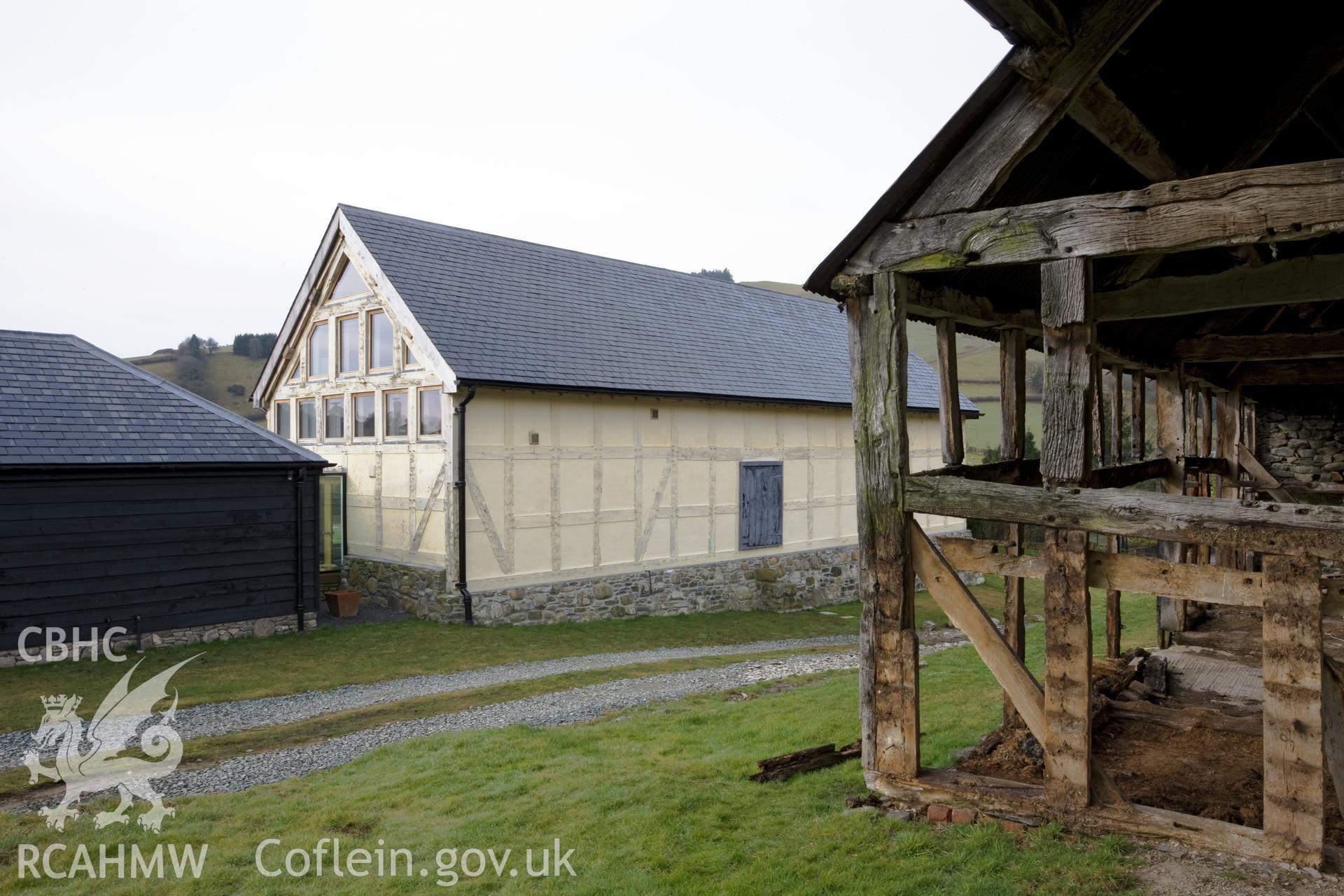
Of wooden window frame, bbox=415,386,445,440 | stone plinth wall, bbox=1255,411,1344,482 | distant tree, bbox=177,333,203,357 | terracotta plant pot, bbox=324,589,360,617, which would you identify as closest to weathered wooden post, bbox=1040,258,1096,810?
wooden window frame, bbox=415,386,445,440

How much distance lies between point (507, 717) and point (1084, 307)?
24.5 ft

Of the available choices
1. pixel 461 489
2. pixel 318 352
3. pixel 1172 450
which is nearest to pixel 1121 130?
pixel 1172 450

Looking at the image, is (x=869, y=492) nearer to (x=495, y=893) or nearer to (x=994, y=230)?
(x=994, y=230)

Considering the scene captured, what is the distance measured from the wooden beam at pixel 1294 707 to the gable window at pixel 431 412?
44.9ft

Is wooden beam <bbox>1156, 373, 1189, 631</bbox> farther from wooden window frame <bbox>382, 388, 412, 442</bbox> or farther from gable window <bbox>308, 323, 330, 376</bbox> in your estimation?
gable window <bbox>308, 323, 330, 376</bbox>

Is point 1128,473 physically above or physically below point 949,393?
below

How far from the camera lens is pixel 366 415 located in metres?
18.2

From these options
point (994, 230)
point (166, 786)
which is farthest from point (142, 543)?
point (994, 230)

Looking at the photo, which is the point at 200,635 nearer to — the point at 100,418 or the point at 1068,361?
the point at 100,418

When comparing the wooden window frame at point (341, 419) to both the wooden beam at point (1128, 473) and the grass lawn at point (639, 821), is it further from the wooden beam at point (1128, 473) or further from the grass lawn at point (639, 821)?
the wooden beam at point (1128, 473)

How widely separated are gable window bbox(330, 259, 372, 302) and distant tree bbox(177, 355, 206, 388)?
45730mm

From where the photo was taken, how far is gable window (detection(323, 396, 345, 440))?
1891cm

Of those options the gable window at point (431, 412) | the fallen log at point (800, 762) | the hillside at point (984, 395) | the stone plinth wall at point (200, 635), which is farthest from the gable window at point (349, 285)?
the hillside at point (984, 395)

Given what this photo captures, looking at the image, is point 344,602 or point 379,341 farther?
point 379,341
